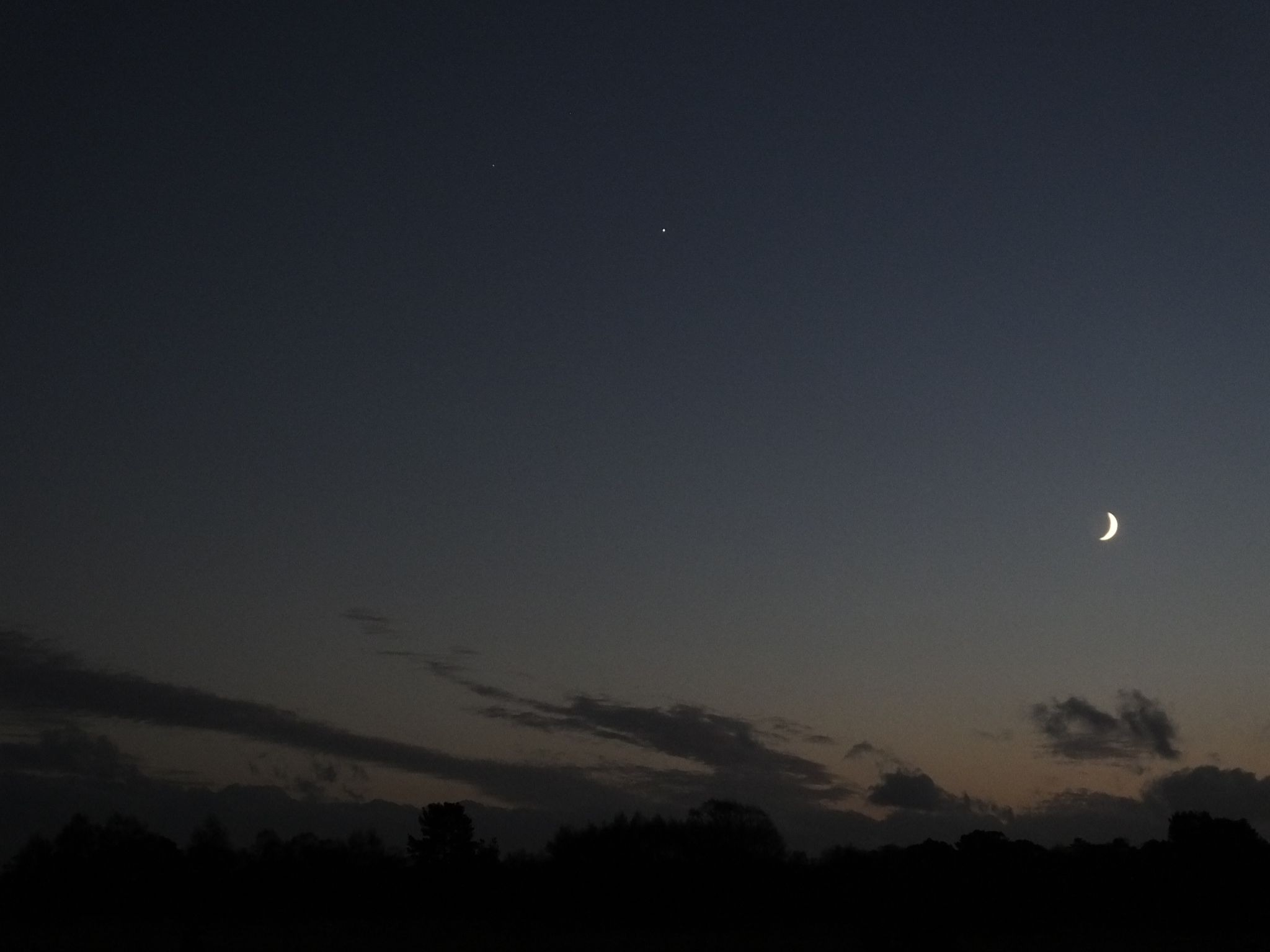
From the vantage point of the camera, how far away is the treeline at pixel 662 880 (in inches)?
2968

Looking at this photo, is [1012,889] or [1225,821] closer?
[1012,889]

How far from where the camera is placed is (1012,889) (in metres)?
75.2

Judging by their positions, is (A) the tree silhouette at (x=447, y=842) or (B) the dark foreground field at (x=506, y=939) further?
(A) the tree silhouette at (x=447, y=842)

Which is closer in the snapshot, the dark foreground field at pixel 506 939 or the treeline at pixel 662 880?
the dark foreground field at pixel 506 939

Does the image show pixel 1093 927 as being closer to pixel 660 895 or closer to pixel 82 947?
pixel 660 895

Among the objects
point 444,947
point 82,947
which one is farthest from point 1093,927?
point 82,947

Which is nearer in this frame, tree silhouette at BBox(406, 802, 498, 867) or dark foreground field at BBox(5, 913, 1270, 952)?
dark foreground field at BBox(5, 913, 1270, 952)

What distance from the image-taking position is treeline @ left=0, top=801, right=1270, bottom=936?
75375 millimetres

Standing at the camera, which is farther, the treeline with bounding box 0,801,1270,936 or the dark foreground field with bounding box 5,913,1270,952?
the treeline with bounding box 0,801,1270,936

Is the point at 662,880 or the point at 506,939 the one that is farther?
the point at 662,880

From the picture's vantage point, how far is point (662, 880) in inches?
3344

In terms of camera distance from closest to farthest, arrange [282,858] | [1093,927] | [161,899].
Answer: [1093,927]
[161,899]
[282,858]

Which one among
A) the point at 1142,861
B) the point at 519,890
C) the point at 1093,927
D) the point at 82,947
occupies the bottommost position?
the point at 82,947

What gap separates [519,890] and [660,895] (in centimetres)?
1004
